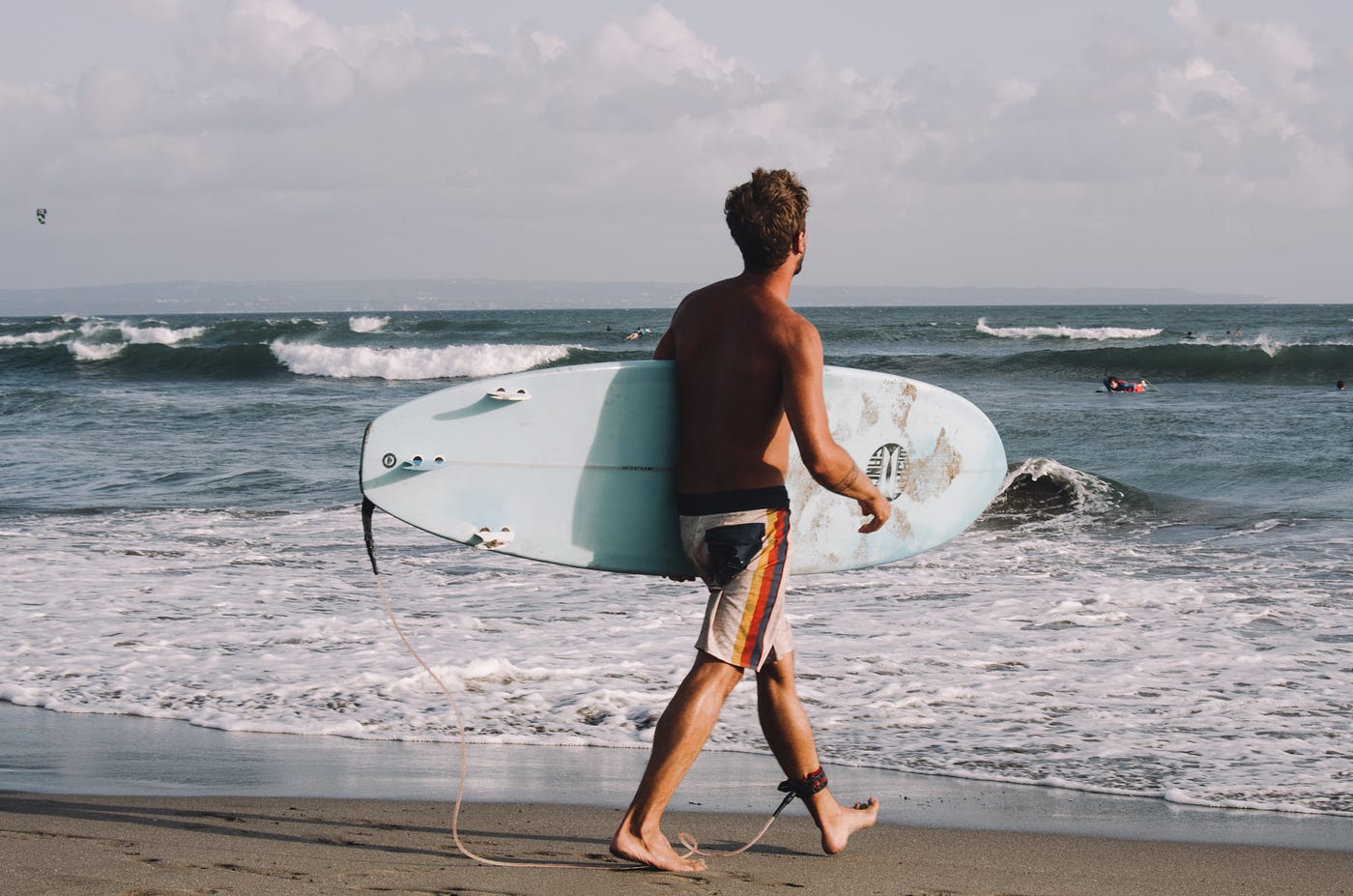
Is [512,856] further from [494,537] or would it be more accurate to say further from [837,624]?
[837,624]

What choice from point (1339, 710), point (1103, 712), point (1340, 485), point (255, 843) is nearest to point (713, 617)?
point (255, 843)

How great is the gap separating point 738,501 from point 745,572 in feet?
0.47

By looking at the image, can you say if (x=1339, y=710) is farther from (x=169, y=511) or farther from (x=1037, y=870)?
(x=169, y=511)

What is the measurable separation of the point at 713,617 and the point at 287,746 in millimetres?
1812

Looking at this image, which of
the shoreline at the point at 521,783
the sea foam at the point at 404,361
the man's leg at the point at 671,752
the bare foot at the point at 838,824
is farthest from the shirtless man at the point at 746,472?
the sea foam at the point at 404,361

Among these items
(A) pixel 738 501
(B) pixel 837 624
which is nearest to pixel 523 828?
(A) pixel 738 501

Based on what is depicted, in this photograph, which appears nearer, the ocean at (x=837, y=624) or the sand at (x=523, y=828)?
the sand at (x=523, y=828)

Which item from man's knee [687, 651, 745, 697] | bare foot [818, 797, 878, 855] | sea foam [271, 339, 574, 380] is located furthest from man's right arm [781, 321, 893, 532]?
sea foam [271, 339, 574, 380]

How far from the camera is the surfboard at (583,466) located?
9.29 feet

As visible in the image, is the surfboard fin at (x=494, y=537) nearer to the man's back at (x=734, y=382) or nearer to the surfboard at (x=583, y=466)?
the surfboard at (x=583, y=466)

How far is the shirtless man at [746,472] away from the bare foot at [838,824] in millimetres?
112

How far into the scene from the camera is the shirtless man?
2275 millimetres

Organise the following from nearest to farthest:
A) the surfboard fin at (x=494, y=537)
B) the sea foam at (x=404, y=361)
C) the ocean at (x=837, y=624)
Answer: the surfboard fin at (x=494, y=537)
the ocean at (x=837, y=624)
the sea foam at (x=404, y=361)

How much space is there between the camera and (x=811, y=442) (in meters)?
2.24
